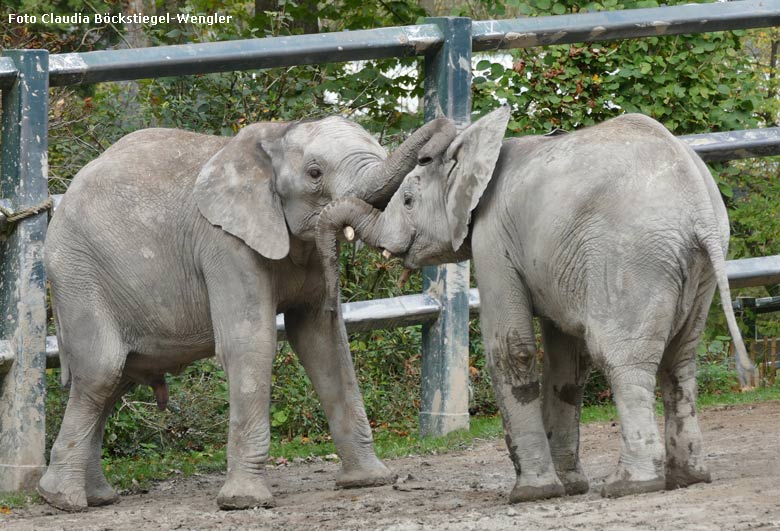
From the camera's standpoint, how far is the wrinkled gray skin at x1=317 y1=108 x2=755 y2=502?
222 inches

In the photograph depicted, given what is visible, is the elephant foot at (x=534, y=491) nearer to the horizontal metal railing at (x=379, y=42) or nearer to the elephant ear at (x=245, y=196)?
the elephant ear at (x=245, y=196)

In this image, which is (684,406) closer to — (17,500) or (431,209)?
(431,209)

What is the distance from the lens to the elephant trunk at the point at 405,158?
6277 mm

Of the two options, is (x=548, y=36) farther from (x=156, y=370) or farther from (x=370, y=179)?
(x=156, y=370)

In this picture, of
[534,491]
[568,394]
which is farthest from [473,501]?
[568,394]

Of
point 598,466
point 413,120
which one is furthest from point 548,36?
point 598,466

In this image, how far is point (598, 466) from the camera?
23.8 feet

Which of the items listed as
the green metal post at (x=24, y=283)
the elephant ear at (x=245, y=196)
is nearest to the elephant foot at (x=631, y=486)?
the elephant ear at (x=245, y=196)

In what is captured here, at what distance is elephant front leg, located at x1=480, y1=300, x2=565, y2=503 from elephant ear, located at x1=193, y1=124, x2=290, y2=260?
1067mm

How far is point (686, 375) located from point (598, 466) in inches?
52.5

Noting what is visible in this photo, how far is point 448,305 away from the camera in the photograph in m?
8.42

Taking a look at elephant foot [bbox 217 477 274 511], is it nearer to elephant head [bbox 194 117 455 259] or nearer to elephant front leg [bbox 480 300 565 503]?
elephant head [bbox 194 117 455 259]

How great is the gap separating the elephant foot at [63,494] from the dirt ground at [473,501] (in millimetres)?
59

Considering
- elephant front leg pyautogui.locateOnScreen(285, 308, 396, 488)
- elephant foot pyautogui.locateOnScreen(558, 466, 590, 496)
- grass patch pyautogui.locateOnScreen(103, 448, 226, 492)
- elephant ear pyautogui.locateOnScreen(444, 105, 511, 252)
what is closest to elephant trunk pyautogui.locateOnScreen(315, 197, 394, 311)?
elephant ear pyautogui.locateOnScreen(444, 105, 511, 252)
